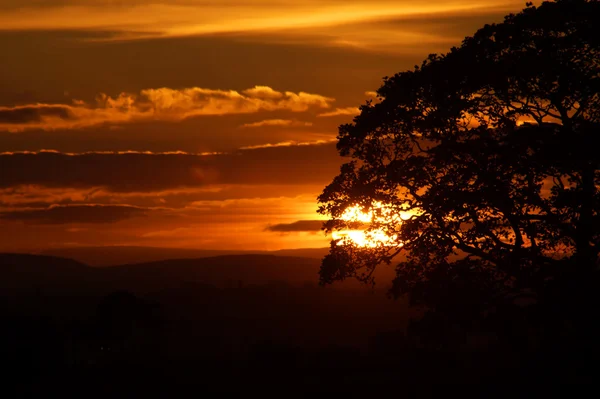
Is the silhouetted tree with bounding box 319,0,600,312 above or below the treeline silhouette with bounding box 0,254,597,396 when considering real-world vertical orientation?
above

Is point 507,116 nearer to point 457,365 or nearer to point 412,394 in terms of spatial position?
point 412,394

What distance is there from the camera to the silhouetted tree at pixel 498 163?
29625 mm

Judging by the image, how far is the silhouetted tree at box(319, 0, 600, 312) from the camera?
29625 mm

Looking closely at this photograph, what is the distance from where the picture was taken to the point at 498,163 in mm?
30203

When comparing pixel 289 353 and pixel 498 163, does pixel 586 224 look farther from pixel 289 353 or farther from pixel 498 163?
pixel 289 353

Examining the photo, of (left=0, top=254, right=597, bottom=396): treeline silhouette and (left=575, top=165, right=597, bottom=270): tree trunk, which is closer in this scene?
(left=575, top=165, right=597, bottom=270): tree trunk

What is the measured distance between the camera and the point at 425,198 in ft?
102

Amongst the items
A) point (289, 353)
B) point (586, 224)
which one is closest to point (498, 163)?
point (586, 224)

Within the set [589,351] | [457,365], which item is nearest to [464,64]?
[589,351]

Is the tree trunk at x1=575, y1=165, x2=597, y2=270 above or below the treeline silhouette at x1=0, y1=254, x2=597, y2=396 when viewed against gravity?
above

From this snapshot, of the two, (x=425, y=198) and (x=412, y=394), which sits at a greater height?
(x=425, y=198)

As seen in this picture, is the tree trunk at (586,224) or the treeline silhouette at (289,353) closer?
the tree trunk at (586,224)

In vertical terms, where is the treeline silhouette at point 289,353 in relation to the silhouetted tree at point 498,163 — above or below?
below

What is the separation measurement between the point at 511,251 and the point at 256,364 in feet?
75.7
